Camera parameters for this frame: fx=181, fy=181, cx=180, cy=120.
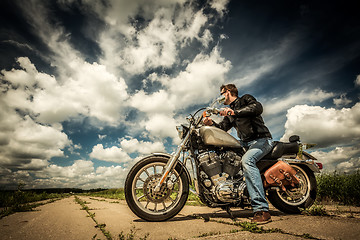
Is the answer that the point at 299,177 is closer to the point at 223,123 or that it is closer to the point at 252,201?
the point at 252,201

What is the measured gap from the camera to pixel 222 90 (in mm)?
3838

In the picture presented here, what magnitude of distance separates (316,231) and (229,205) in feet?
3.96

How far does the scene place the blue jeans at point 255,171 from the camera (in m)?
2.73

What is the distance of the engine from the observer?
2887 mm

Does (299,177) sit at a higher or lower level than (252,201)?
higher

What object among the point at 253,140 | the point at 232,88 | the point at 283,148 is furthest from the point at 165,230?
the point at 232,88

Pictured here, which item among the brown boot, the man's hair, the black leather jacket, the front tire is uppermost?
the man's hair

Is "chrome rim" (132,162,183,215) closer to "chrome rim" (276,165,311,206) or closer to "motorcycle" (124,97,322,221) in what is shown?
"motorcycle" (124,97,322,221)

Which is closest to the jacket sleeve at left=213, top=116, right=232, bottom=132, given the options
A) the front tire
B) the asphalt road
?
the front tire

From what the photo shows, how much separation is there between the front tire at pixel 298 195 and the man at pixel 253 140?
0.72 meters

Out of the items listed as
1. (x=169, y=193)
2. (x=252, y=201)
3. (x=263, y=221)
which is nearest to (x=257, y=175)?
(x=252, y=201)

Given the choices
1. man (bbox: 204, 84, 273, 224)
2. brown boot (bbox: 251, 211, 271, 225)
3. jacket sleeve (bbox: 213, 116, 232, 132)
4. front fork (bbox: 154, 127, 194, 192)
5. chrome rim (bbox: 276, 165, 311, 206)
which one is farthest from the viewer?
jacket sleeve (bbox: 213, 116, 232, 132)

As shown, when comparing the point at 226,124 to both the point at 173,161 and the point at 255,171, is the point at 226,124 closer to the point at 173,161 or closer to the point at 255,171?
the point at 255,171

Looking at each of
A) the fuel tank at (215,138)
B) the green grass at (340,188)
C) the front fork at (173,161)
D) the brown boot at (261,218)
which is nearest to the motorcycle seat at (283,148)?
the fuel tank at (215,138)
